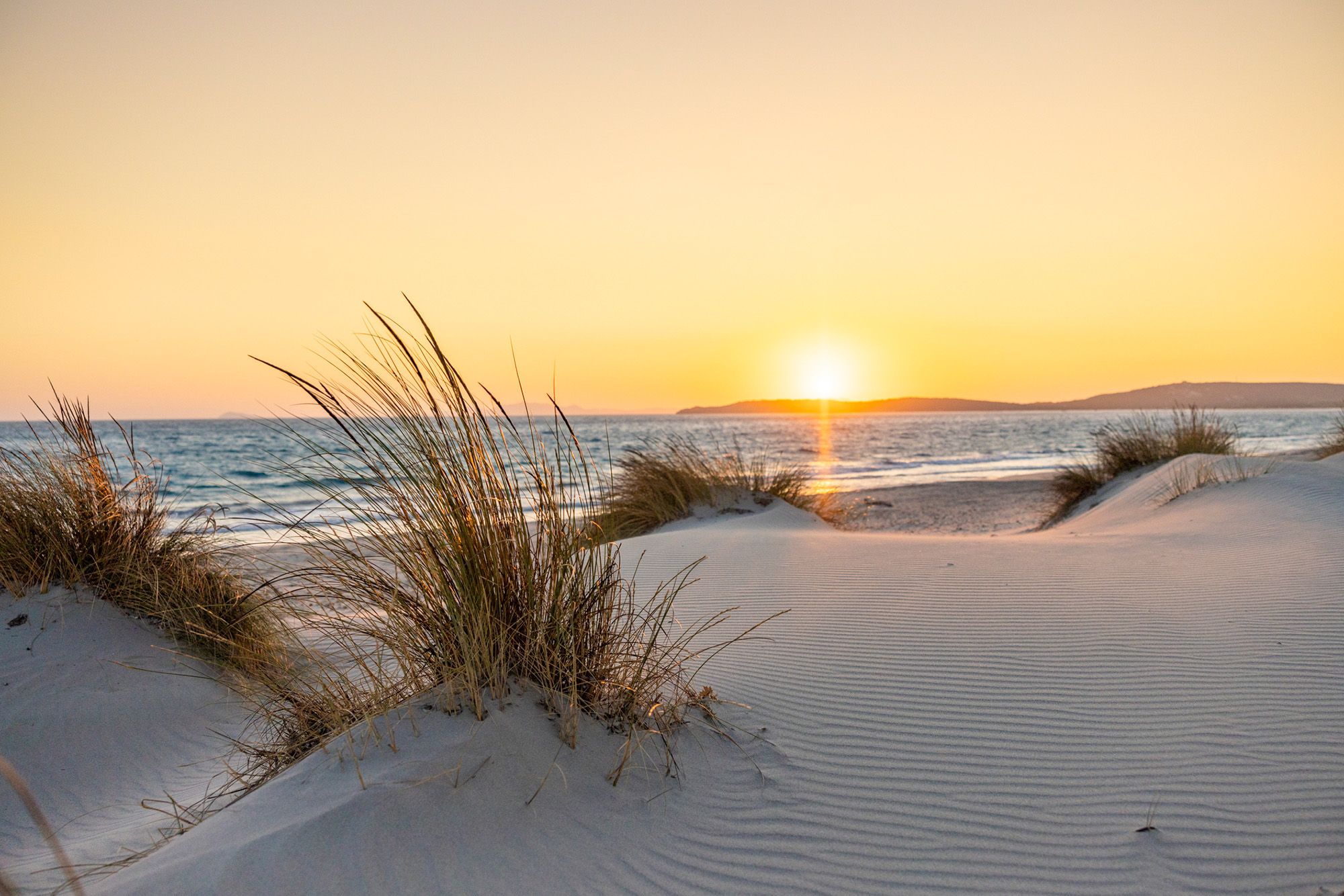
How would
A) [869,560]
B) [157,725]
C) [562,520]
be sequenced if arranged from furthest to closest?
[869,560]
[157,725]
[562,520]

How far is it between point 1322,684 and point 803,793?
224cm

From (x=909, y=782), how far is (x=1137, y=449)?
10919mm

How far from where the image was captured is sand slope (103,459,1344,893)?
6.73 feet

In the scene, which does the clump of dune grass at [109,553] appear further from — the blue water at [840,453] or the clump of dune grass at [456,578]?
the clump of dune grass at [456,578]

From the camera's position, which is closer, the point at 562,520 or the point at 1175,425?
the point at 562,520

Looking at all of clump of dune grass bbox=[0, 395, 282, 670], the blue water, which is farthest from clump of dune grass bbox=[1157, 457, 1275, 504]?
clump of dune grass bbox=[0, 395, 282, 670]

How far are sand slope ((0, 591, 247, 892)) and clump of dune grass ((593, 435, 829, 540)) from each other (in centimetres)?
542

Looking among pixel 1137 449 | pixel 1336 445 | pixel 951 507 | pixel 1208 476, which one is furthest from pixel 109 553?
pixel 1336 445

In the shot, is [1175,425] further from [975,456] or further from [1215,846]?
[975,456]

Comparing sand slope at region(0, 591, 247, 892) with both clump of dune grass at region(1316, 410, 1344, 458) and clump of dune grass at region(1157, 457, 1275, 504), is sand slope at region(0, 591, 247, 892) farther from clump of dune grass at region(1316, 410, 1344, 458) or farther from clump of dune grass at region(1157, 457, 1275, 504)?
clump of dune grass at region(1316, 410, 1344, 458)

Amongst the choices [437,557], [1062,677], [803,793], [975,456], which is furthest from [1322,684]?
[975,456]

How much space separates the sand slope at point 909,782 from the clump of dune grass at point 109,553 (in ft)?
7.57

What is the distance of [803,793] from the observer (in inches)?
97.0

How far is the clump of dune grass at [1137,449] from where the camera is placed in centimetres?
1146
